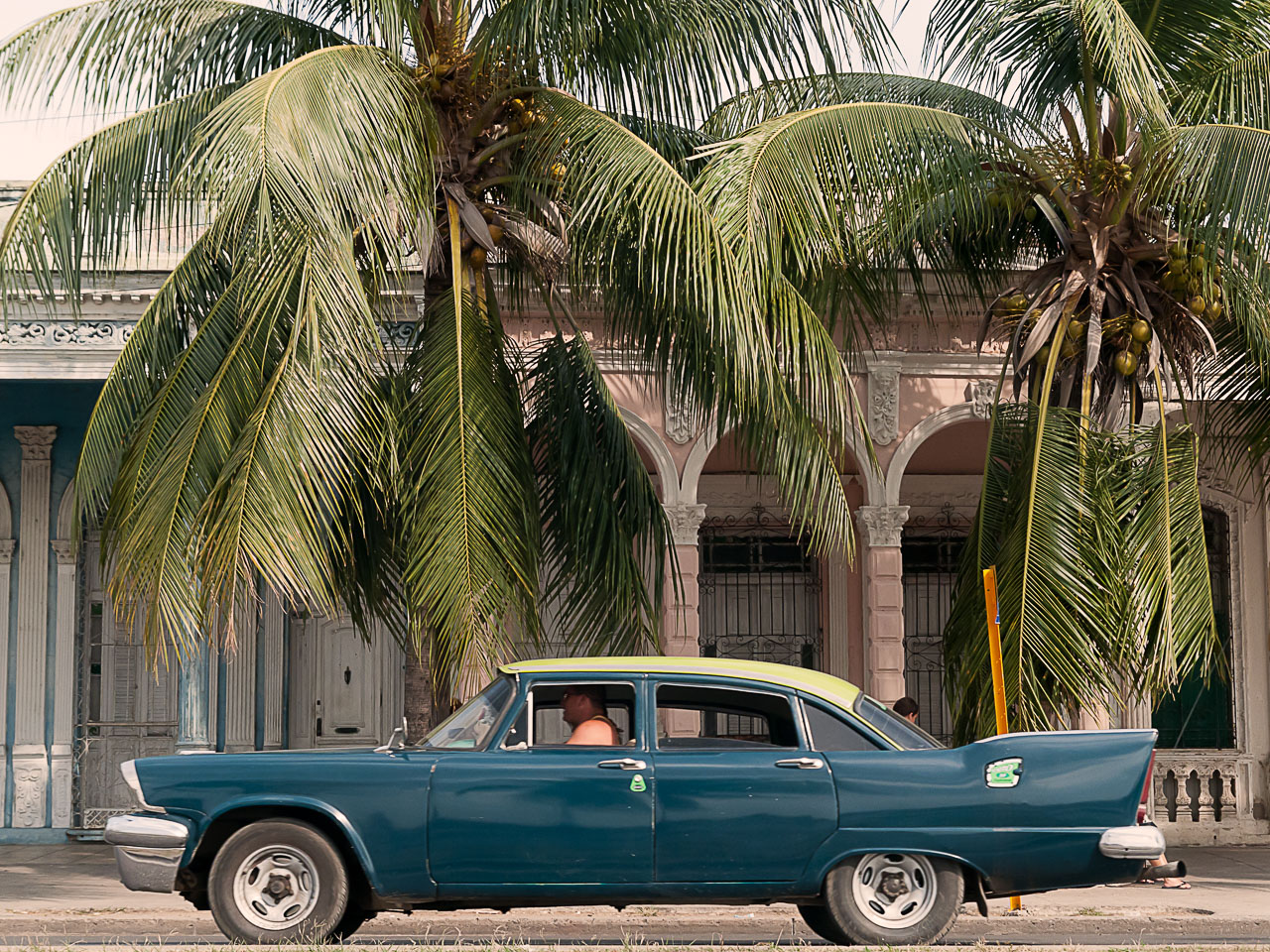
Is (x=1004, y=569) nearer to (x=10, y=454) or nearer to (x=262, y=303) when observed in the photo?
(x=262, y=303)

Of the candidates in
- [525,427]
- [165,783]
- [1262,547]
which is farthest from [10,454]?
[1262,547]

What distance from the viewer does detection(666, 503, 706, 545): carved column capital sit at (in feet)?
45.4

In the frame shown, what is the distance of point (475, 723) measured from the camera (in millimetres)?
7551

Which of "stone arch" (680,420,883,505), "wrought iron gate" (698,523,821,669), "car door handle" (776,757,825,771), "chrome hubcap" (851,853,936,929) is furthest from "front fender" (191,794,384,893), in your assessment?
"wrought iron gate" (698,523,821,669)

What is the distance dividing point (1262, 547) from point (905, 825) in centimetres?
966

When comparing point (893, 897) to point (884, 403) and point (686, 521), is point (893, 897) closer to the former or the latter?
point (686, 521)

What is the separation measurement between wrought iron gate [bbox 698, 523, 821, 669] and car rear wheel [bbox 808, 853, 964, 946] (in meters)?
9.36

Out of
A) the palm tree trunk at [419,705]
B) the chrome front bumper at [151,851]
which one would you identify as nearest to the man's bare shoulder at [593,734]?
the chrome front bumper at [151,851]

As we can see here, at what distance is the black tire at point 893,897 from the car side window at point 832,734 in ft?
1.66

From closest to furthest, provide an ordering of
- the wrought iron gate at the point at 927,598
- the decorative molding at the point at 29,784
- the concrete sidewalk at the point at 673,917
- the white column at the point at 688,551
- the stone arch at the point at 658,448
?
the concrete sidewalk at the point at 673,917
the white column at the point at 688,551
the stone arch at the point at 658,448
the decorative molding at the point at 29,784
the wrought iron gate at the point at 927,598

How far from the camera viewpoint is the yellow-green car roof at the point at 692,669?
300 inches

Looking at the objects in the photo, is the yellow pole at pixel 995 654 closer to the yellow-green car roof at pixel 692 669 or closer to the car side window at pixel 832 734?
the yellow-green car roof at pixel 692 669

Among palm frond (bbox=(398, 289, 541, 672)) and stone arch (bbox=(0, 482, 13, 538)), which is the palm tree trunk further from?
stone arch (bbox=(0, 482, 13, 538))

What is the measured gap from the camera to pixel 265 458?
328 inches
